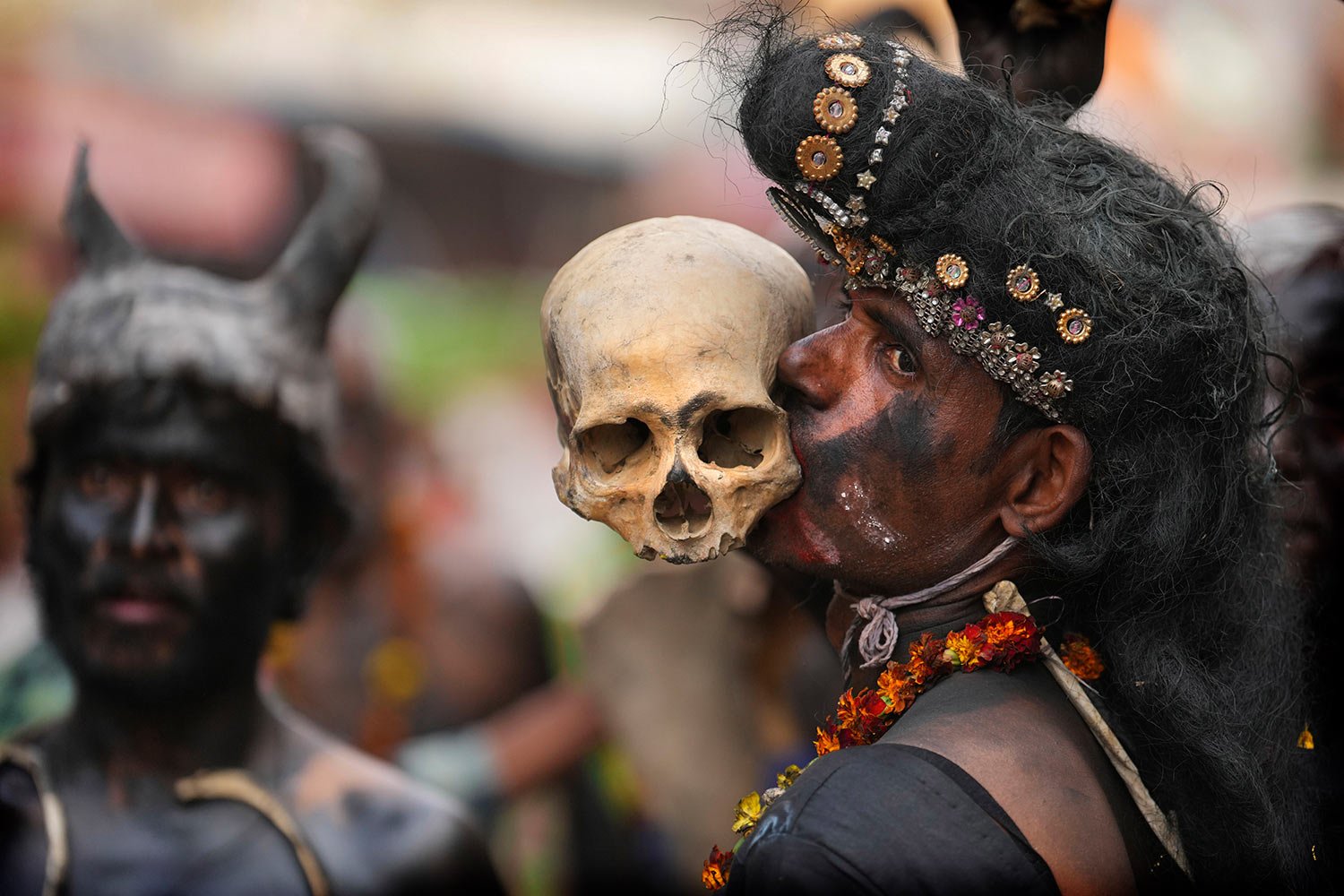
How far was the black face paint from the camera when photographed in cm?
387

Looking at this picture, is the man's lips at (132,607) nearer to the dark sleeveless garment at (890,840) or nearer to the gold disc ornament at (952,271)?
the dark sleeveless garment at (890,840)

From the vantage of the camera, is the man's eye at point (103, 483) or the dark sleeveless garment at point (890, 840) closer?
the dark sleeveless garment at point (890, 840)

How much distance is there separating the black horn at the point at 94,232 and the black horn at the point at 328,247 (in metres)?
0.45

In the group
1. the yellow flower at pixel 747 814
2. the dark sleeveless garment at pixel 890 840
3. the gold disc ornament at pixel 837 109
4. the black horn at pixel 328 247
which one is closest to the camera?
the dark sleeveless garment at pixel 890 840

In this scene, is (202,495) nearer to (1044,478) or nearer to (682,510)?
(682,510)

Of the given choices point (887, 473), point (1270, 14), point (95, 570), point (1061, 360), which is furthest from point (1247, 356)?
point (1270, 14)

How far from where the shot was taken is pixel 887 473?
2.36m

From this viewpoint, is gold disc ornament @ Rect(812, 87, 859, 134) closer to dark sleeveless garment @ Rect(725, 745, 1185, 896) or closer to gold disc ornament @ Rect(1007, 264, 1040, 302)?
gold disc ornament @ Rect(1007, 264, 1040, 302)

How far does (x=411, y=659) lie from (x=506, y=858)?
2.64 feet

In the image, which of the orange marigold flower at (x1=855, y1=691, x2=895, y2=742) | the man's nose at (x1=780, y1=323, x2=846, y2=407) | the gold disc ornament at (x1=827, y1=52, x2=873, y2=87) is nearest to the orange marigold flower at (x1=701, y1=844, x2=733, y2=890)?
the orange marigold flower at (x1=855, y1=691, x2=895, y2=742)

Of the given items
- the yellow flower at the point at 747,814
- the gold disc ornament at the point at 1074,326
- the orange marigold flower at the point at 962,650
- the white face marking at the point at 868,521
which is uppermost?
the gold disc ornament at the point at 1074,326

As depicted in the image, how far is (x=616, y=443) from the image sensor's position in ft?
A: 8.13

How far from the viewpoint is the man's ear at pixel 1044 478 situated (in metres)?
2.34

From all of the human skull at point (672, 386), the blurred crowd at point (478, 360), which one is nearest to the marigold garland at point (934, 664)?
the human skull at point (672, 386)
